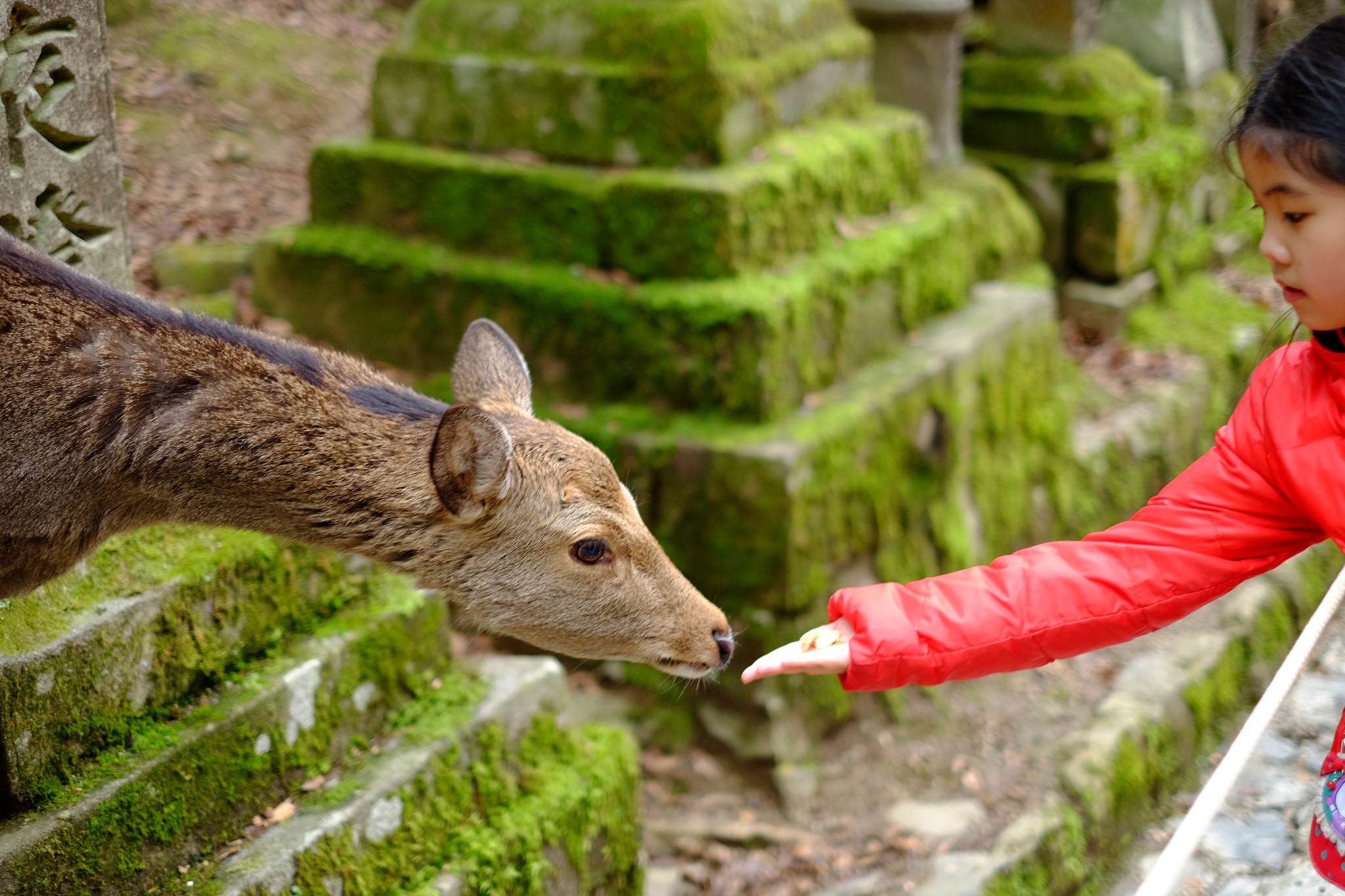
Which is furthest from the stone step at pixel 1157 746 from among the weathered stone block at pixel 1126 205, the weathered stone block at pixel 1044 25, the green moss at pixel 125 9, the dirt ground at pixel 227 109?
the green moss at pixel 125 9

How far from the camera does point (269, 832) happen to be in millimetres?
3398

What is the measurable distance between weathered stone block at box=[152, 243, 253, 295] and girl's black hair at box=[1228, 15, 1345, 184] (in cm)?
519

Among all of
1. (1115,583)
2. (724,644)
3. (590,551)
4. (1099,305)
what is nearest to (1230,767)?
(1115,583)

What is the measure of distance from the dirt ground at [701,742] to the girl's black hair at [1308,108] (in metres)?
3.24

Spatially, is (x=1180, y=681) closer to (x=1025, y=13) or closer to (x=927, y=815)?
(x=927, y=815)

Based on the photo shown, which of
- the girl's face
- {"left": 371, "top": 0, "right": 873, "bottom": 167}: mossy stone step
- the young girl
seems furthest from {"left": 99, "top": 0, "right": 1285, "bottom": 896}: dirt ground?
the girl's face

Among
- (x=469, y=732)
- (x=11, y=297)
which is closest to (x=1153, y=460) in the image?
(x=469, y=732)

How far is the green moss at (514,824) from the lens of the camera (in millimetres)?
3506

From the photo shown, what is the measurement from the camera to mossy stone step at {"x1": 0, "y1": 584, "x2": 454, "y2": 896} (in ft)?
9.64

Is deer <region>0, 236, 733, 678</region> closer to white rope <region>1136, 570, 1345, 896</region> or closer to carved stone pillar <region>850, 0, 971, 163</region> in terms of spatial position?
white rope <region>1136, 570, 1345, 896</region>

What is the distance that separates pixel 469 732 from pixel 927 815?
2366mm

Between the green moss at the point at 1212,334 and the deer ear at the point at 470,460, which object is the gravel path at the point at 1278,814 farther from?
the green moss at the point at 1212,334

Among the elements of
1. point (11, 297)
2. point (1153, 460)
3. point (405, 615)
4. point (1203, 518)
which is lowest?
point (1153, 460)

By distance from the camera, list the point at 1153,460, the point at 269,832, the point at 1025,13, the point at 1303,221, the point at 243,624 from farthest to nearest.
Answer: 1. the point at 1025,13
2. the point at 1153,460
3. the point at 243,624
4. the point at 269,832
5. the point at 1303,221
